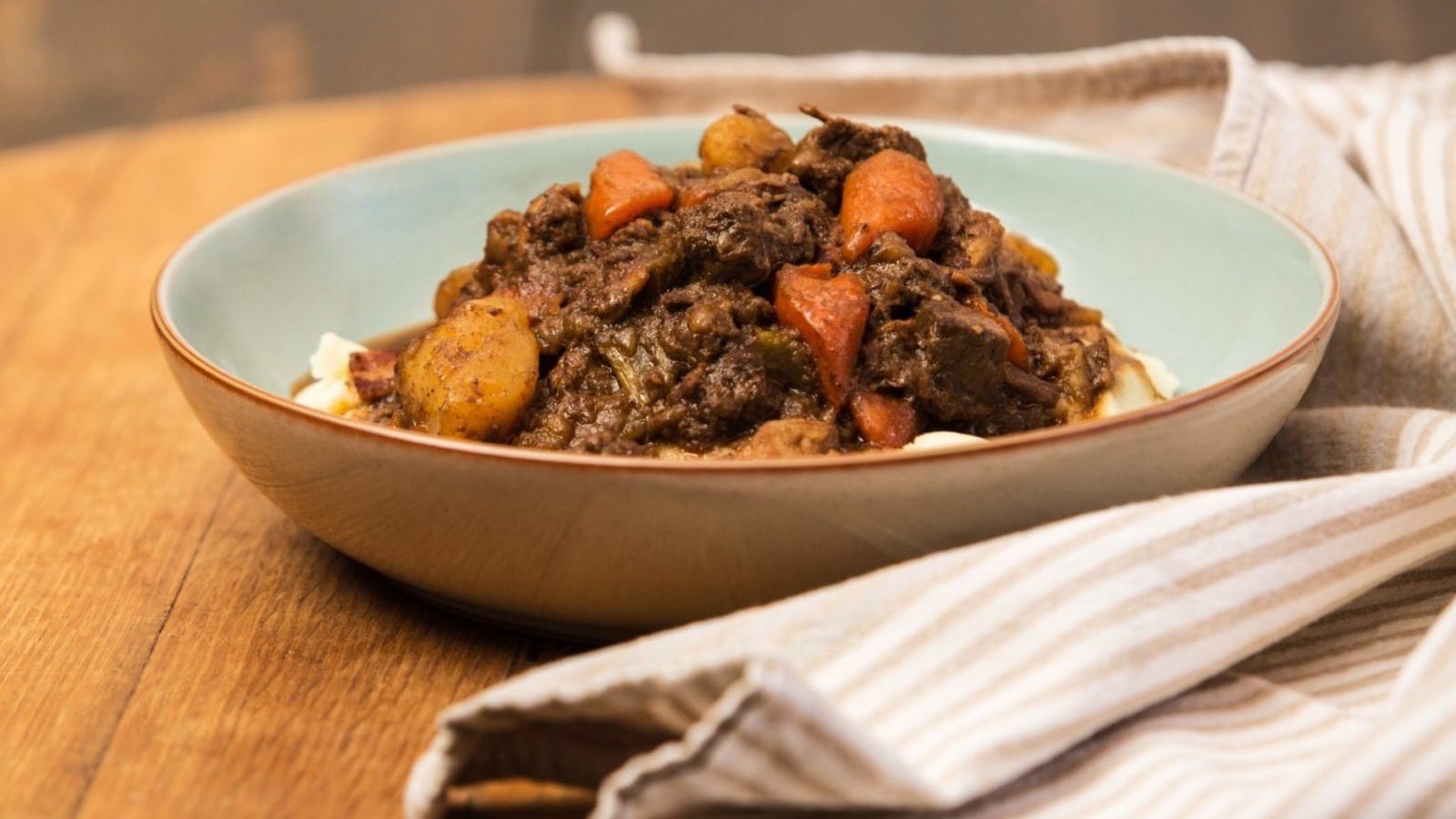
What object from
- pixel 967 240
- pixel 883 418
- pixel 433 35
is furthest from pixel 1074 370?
pixel 433 35

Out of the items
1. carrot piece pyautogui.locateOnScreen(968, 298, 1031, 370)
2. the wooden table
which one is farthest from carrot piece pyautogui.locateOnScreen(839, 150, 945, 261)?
the wooden table

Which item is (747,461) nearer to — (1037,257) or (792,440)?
(792,440)

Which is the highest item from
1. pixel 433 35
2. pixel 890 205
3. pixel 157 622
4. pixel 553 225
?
pixel 890 205

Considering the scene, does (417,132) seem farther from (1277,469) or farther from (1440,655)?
(1440,655)

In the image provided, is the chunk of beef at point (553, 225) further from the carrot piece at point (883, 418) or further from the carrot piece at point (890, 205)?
the carrot piece at point (883, 418)

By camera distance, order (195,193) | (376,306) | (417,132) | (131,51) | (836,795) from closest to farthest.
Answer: (836,795) → (376,306) → (195,193) → (417,132) → (131,51)

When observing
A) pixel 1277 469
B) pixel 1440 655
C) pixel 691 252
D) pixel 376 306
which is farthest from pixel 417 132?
pixel 1440 655
